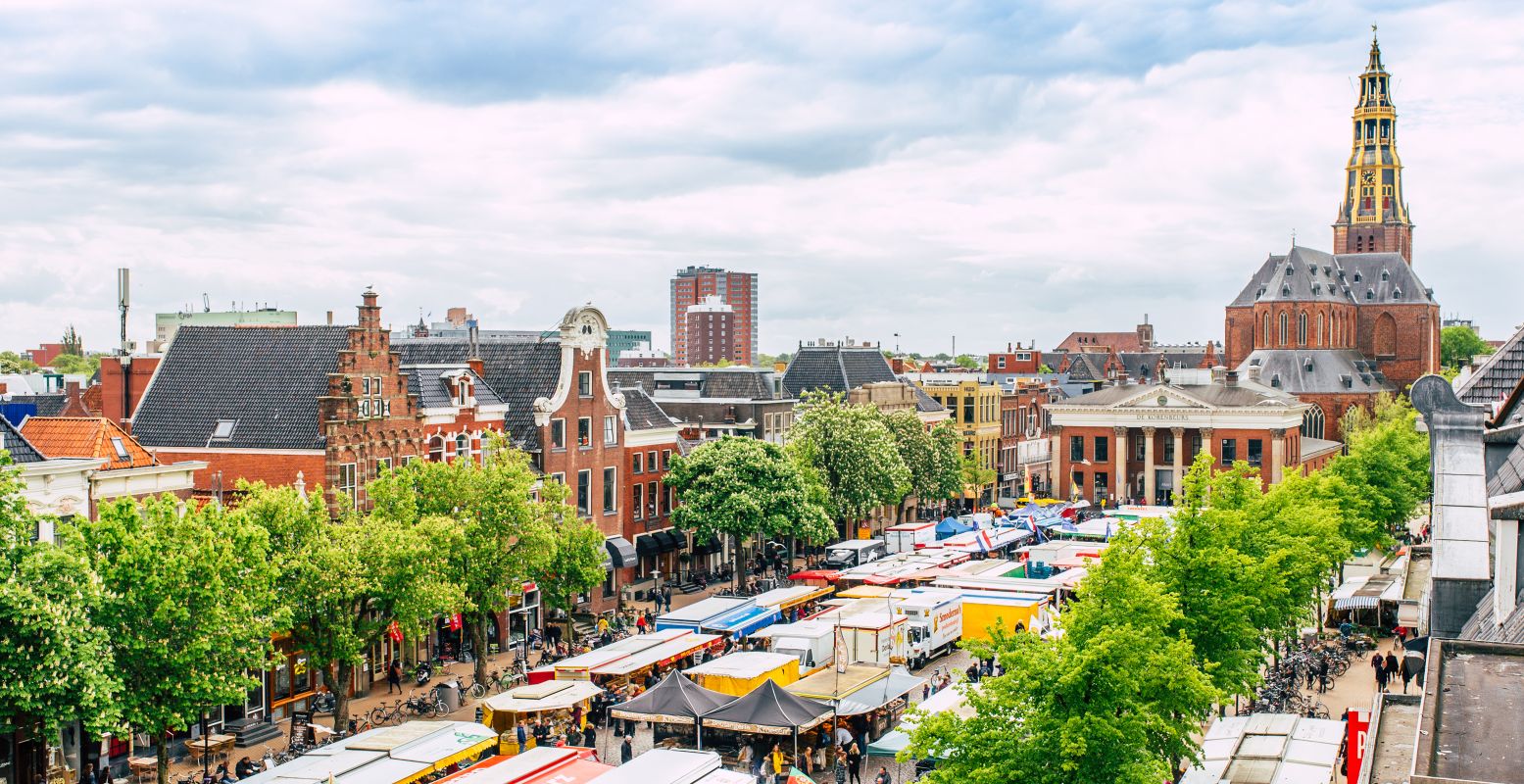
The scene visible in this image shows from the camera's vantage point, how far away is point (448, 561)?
4841cm

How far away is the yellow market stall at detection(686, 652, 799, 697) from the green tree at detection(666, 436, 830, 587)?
2122 cm

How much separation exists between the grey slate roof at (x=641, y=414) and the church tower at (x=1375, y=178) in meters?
126

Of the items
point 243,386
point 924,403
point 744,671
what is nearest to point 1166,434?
point 924,403

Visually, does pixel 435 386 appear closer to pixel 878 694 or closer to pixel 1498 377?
pixel 878 694

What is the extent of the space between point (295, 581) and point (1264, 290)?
128918 millimetres

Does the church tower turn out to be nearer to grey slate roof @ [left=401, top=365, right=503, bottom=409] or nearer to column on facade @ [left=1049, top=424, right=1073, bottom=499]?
column on facade @ [left=1049, top=424, right=1073, bottom=499]

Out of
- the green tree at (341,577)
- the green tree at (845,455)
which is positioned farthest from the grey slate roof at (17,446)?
the green tree at (845,455)

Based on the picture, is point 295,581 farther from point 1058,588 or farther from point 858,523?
point 858,523

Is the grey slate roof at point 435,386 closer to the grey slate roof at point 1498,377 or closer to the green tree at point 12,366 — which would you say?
the grey slate roof at point 1498,377

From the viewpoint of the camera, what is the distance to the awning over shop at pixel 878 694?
41406 millimetres

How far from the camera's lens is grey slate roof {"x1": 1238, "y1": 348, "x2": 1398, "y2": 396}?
14100 centimetres

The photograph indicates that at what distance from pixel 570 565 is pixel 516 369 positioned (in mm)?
16241

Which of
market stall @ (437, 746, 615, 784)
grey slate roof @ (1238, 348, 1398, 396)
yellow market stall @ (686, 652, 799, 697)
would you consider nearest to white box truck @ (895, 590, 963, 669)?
yellow market stall @ (686, 652, 799, 697)

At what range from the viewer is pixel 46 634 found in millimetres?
30625
